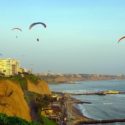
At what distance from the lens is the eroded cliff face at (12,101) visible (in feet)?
124

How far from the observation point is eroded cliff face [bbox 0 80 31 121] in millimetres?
37747

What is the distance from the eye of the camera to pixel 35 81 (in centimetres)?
7581

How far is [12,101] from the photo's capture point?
127 ft

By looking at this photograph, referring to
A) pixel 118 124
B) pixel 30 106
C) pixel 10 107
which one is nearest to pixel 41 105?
pixel 30 106

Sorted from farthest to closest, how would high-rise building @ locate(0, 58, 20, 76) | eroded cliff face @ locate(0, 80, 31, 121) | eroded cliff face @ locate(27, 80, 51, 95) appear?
high-rise building @ locate(0, 58, 20, 76)
eroded cliff face @ locate(27, 80, 51, 95)
eroded cliff face @ locate(0, 80, 31, 121)

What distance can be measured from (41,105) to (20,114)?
7.78 meters

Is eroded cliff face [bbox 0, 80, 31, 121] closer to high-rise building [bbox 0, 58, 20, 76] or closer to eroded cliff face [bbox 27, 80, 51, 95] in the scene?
eroded cliff face [bbox 27, 80, 51, 95]

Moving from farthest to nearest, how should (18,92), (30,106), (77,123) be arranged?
1. (77,123)
2. (30,106)
3. (18,92)

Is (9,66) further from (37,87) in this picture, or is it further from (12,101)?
(12,101)

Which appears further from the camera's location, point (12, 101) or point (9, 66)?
point (9, 66)

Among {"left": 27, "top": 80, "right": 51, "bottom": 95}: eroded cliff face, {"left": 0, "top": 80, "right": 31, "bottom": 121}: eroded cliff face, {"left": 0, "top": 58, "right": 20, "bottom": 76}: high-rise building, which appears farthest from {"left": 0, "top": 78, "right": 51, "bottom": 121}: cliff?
{"left": 0, "top": 58, "right": 20, "bottom": 76}: high-rise building

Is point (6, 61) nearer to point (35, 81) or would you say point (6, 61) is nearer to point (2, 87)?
point (35, 81)

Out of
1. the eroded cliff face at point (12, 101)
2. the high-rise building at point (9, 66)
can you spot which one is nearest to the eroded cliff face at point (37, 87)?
the eroded cliff face at point (12, 101)

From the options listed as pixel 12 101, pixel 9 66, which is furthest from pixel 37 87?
pixel 12 101
